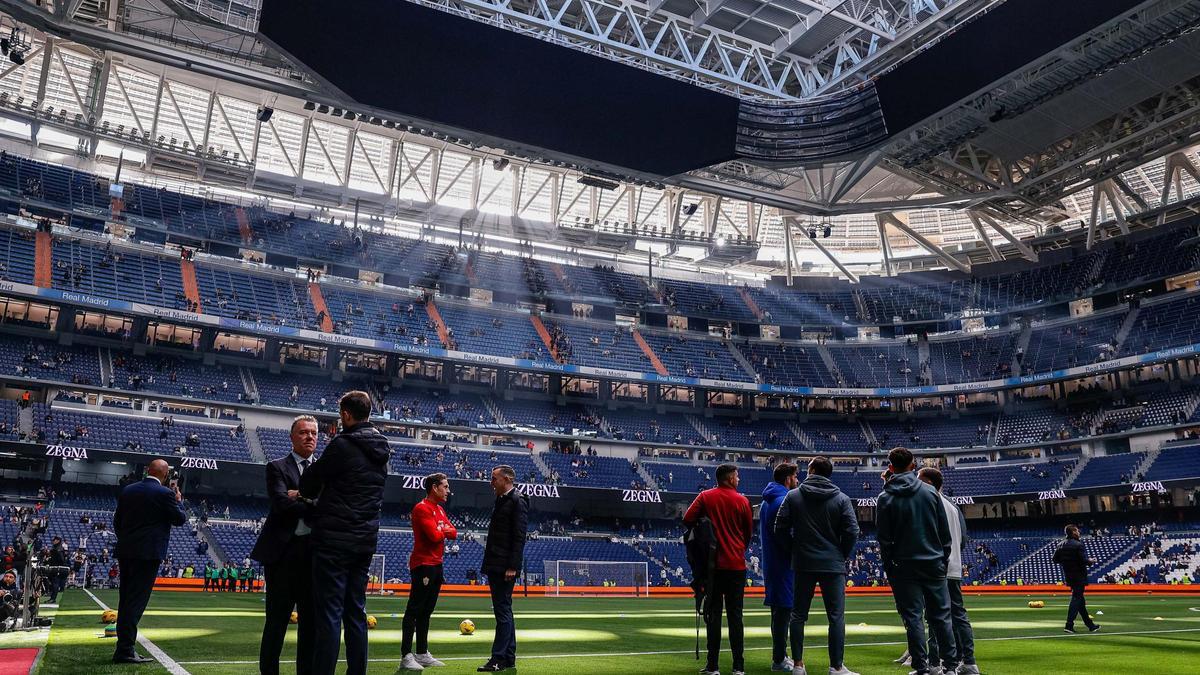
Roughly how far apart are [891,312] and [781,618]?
62.3m

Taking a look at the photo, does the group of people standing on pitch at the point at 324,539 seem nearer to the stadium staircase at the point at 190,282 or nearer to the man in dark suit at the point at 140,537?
the man in dark suit at the point at 140,537

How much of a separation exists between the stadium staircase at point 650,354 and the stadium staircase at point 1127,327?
96.0ft

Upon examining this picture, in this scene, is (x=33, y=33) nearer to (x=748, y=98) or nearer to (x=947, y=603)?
(x=748, y=98)

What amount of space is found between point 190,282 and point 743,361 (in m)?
37.8

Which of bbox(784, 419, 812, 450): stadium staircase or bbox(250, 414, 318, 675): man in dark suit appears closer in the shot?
bbox(250, 414, 318, 675): man in dark suit

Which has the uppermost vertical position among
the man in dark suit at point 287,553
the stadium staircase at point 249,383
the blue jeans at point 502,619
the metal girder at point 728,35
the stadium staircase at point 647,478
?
the metal girder at point 728,35

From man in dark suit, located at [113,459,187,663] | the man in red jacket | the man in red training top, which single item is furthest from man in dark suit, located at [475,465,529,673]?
man in dark suit, located at [113,459,187,663]

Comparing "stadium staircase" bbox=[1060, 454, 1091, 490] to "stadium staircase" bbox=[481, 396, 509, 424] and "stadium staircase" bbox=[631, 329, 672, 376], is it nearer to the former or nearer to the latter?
"stadium staircase" bbox=[631, 329, 672, 376]

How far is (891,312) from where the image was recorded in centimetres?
6744

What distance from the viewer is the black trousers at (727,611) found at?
320 inches

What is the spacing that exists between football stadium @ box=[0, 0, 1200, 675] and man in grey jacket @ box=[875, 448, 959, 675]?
0.12 ft

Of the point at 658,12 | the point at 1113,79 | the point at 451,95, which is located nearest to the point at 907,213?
the point at 1113,79

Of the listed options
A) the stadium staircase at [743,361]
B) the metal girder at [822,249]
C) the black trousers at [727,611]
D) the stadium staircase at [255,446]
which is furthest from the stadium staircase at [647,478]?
the black trousers at [727,611]

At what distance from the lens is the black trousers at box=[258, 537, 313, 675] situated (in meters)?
6.41
